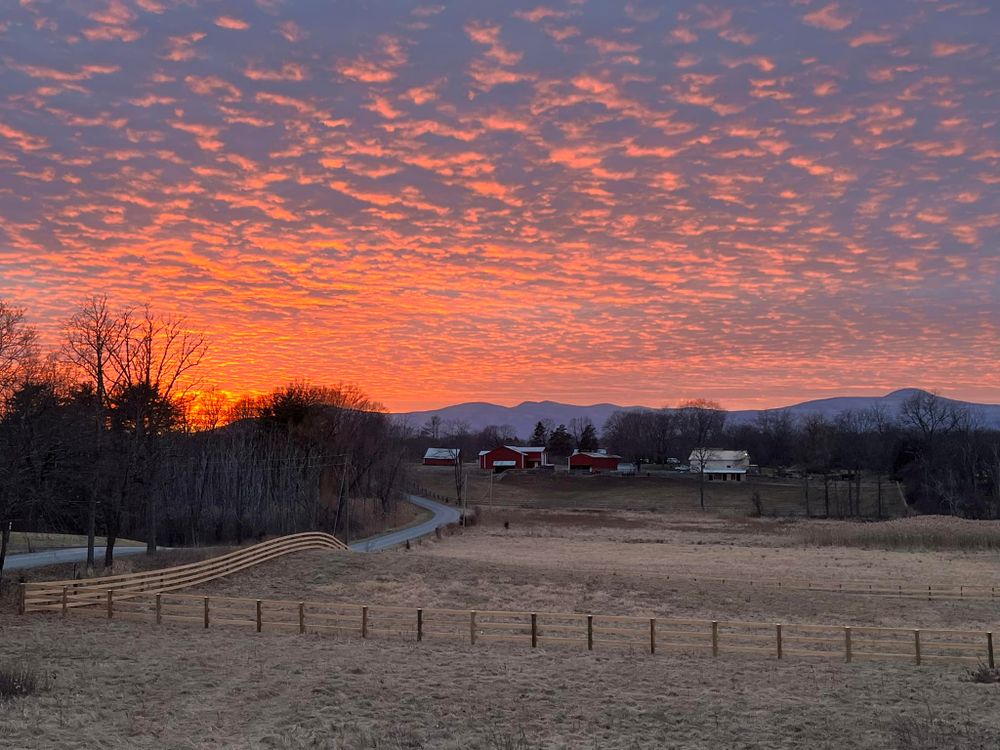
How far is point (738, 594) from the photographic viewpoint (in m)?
35.4

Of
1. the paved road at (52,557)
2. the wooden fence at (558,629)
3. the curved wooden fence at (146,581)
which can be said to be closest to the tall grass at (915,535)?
the wooden fence at (558,629)

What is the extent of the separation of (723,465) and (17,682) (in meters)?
137

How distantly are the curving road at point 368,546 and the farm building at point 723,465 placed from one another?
52.0m

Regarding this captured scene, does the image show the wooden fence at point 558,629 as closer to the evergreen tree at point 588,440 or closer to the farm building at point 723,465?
the farm building at point 723,465

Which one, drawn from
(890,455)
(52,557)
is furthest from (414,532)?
(890,455)

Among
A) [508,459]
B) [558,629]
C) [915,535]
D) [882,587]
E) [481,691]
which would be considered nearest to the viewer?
[481,691]

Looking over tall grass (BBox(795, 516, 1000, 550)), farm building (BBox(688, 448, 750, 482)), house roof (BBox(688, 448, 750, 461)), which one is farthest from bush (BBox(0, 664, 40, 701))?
house roof (BBox(688, 448, 750, 461))

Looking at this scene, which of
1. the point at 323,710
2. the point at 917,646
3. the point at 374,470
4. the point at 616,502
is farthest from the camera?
the point at 616,502

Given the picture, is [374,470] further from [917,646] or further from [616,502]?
[917,646]

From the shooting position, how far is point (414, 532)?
73.4m

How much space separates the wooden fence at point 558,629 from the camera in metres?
22.7

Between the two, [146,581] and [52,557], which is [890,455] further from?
[146,581]

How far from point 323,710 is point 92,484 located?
26441 mm

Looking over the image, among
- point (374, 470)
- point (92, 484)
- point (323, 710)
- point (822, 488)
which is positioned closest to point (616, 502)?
point (822, 488)
